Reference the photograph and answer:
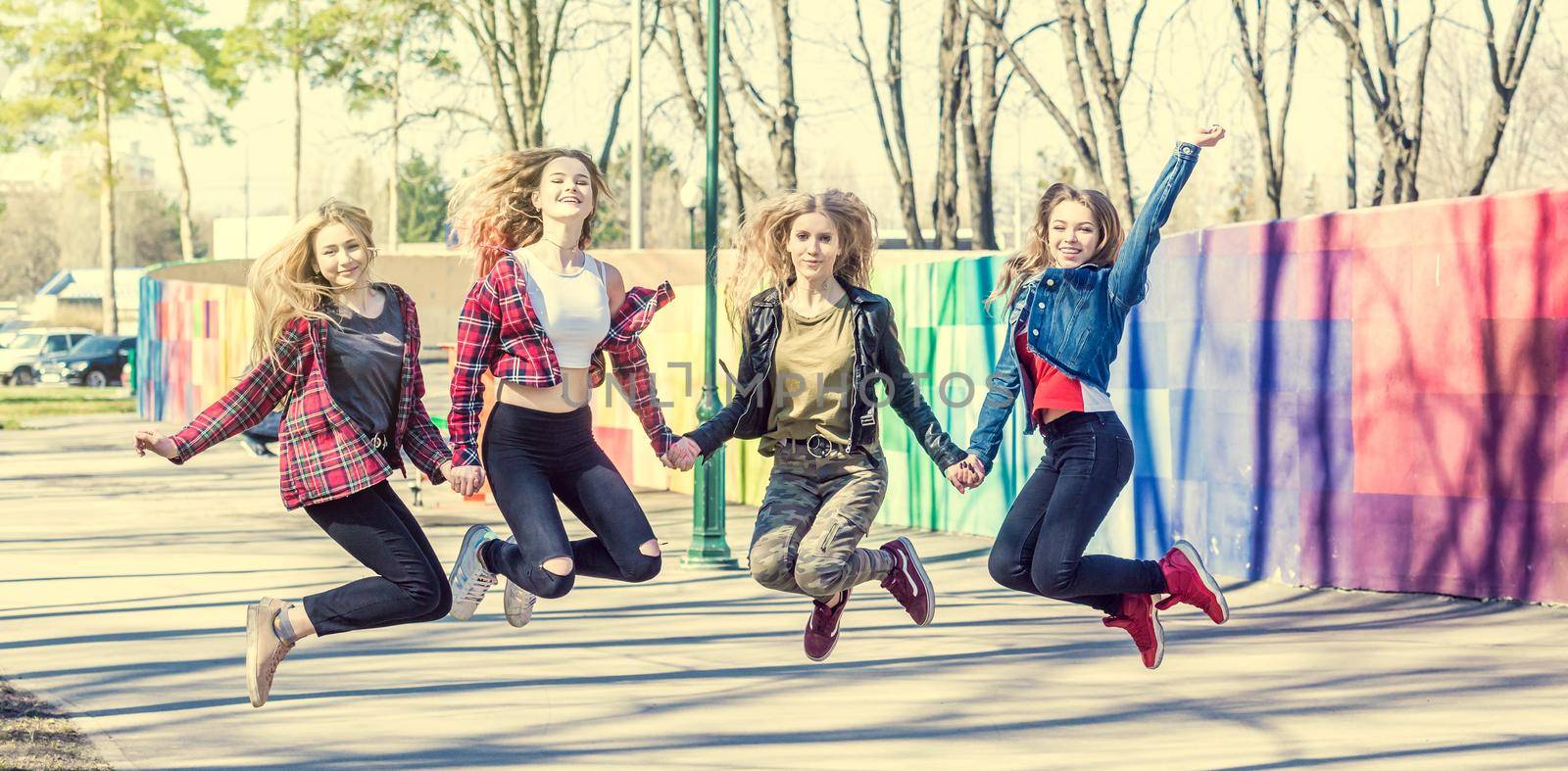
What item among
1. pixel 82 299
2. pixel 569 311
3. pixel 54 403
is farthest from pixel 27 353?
pixel 82 299

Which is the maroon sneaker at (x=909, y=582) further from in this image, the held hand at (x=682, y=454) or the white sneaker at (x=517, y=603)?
the white sneaker at (x=517, y=603)

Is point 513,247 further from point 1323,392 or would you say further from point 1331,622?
point 1323,392

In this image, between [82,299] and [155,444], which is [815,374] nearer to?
[155,444]

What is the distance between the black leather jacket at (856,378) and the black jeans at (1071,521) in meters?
0.32

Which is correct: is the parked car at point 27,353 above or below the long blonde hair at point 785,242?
below

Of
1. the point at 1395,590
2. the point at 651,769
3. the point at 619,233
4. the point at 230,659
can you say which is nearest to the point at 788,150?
the point at 1395,590

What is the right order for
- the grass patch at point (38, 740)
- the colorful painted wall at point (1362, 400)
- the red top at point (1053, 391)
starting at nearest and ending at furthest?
the red top at point (1053, 391) < the grass patch at point (38, 740) < the colorful painted wall at point (1362, 400)

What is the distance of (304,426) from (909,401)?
2.07 metres

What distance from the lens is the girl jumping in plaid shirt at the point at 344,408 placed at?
6191 mm

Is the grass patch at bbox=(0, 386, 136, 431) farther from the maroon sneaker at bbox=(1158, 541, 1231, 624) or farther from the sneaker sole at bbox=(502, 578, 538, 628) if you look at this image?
the maroon sneaker at bbox=(1158, 541, 1231, 624)

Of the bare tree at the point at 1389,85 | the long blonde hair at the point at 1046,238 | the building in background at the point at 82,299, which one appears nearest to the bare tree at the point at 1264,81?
the bare tree at the point at 1389,85

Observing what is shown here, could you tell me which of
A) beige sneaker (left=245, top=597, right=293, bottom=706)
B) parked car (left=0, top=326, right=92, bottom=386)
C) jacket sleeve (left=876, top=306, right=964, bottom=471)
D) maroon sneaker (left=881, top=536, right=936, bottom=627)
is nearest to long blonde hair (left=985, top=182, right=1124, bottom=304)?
jacket sleeve (left=876, top=306, right=964, bottom=471)

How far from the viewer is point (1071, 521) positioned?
6.20 meters

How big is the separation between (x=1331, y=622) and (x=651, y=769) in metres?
5.15
